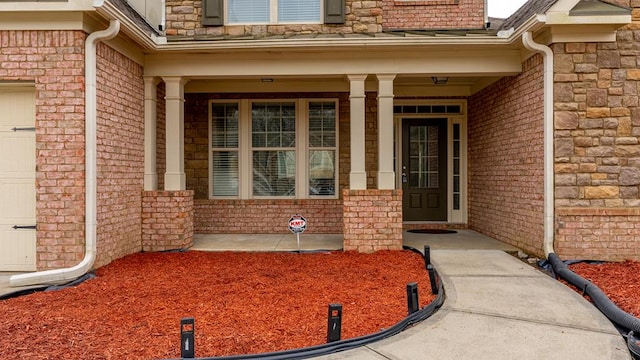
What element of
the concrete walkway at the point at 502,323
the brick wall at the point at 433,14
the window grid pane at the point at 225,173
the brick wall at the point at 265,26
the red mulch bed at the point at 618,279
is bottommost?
the concrete walkway at the point at 502,323

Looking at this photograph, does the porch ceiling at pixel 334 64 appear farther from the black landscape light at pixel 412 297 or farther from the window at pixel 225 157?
the black landscape light at pixel 412 297

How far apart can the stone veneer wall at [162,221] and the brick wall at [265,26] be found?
275cm

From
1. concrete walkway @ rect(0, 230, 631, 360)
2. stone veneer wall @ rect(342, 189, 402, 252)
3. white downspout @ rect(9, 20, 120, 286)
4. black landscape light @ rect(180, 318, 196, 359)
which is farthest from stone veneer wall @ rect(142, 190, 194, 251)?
black landscape light @ rect(180, 318, 196, 359)

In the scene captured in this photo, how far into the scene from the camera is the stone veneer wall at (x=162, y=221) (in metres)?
6.44

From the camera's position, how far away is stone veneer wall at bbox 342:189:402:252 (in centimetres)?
619

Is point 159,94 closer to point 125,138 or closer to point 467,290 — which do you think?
point 125,138

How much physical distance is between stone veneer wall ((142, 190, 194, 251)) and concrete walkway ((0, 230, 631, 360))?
6.35 feet

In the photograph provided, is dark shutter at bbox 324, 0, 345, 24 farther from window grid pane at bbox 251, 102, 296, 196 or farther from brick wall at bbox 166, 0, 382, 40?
window grid pane at bbox 251, 102, 296, 196

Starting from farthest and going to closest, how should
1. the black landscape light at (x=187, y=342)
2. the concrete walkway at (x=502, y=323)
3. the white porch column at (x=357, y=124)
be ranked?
the white porch column at (x=357, y=124) → the concrete walkway at (x=502, y=323) → the black landscape light at (x=187, y=342)

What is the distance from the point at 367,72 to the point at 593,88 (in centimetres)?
309

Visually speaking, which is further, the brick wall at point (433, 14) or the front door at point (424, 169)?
the front door at point (424, 169)

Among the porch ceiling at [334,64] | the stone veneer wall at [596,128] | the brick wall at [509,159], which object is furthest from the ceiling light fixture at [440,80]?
the stone veneer wall at [596,128]

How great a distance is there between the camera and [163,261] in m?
5.76

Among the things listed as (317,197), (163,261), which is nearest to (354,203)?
(317,197)
